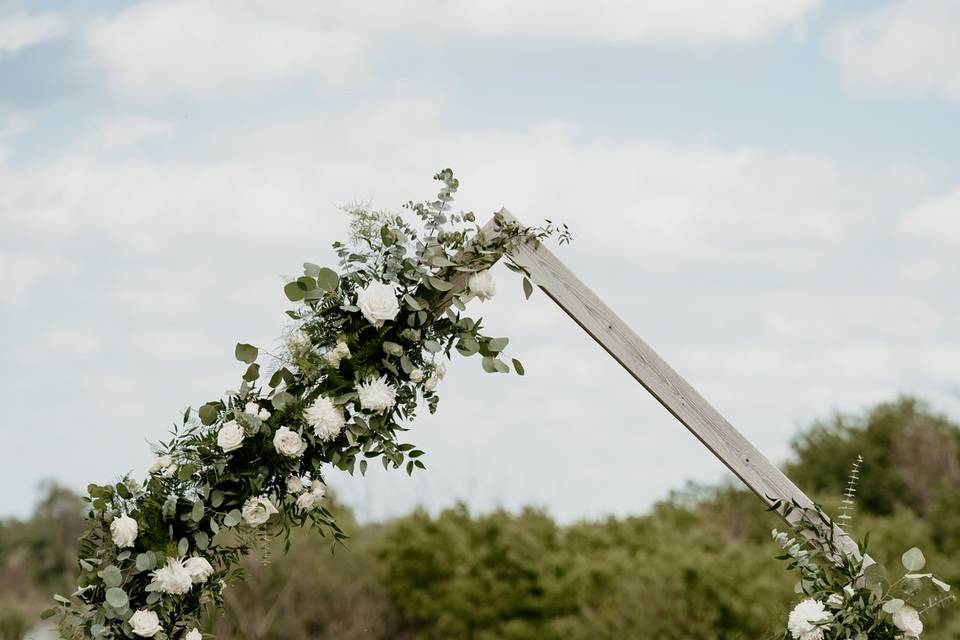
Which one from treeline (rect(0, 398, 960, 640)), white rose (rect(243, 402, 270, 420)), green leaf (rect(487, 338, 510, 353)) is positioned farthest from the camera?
treeline (rect(0, 398, 960, 640))

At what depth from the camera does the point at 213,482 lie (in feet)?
10.6

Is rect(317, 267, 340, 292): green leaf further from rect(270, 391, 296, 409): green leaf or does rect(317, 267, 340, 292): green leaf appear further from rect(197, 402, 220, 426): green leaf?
rect(197, 402, 220, 426): green leaf

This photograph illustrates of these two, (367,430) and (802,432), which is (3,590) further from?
(367,430)

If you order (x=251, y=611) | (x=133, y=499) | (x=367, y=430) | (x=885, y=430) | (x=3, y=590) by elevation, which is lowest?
(x=367, y=430)

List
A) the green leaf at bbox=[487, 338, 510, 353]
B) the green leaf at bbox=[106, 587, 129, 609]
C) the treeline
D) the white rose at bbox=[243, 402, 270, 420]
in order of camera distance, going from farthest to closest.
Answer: the treeline, the green leaf at bbox=[487, 338, 510, 353], the white rose at bbox=[243, 402, 270, 420], the green leaf at bbox=[106, 587, 129, 609]

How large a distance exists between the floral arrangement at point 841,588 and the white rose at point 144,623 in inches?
79.4

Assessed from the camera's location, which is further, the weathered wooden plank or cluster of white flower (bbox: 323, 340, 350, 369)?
the weathered wooden plank

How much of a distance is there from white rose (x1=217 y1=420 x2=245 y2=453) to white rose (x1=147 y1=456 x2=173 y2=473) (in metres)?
0.23

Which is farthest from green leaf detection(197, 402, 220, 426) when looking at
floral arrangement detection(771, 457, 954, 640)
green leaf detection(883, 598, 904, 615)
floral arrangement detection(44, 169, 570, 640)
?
green leaf detection(883, 598, 904, 615)

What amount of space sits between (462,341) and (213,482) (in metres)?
0.92

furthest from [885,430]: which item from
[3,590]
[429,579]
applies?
[3,590]

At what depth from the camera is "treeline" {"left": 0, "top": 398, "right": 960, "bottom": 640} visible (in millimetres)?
7543

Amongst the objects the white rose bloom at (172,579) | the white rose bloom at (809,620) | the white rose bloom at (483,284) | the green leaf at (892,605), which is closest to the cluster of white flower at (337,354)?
the white rose bloom at (483,284)

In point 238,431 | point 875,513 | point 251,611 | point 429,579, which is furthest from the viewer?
point 875,513
